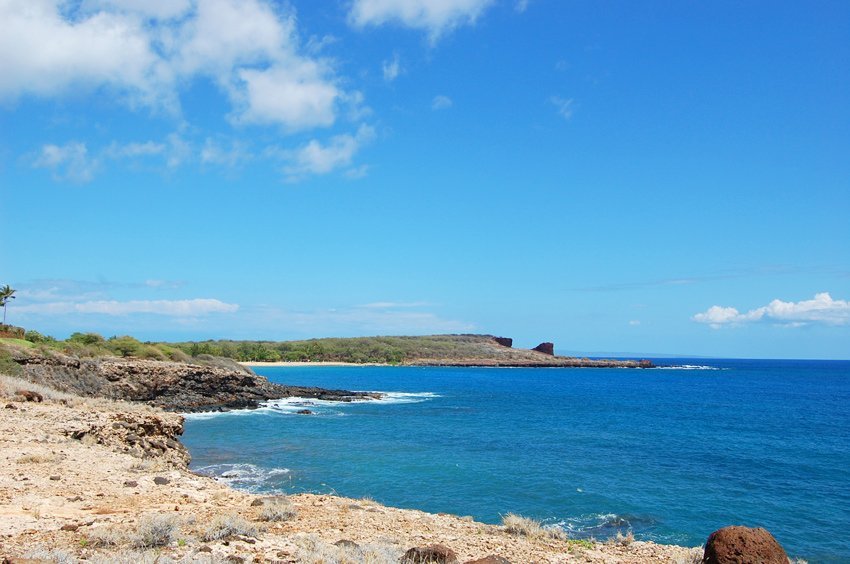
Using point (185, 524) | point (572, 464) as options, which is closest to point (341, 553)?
point (185, 524)

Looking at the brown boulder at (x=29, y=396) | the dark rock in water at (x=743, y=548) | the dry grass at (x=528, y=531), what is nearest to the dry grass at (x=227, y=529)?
the dry grass at (x=528, y=531)

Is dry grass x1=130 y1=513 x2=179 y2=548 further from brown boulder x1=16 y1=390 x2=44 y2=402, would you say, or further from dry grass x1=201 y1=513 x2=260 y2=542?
brown boulder x1=16 y1=390 x2=44 y2=402

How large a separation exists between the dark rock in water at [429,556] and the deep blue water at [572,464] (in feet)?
32.8

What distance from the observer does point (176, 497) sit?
12930 millimetres

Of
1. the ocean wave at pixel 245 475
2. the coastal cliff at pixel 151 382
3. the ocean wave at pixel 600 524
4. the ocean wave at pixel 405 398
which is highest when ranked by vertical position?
the coastal cliff at pixel 151 382

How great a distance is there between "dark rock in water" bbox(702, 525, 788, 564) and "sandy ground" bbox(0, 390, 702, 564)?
1.36 metres

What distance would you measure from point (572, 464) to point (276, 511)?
19930 millimetres

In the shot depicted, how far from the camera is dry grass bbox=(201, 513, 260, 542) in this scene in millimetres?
9500

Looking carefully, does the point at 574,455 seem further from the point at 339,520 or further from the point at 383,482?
the point at 339,520

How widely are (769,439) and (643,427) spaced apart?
798cm

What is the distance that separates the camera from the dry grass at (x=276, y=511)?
11.2m

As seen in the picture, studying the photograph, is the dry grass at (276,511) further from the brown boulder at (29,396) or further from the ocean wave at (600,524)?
the brown boulder at (29,396)

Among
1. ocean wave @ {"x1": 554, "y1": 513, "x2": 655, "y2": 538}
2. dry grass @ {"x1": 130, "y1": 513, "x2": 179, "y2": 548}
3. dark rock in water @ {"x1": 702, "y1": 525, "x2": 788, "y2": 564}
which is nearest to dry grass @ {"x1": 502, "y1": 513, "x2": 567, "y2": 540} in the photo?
dark rock in water @ {"x1": 702, "y1": 525, "x2": 788, "y2": 564}

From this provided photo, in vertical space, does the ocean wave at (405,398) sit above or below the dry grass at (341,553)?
below
